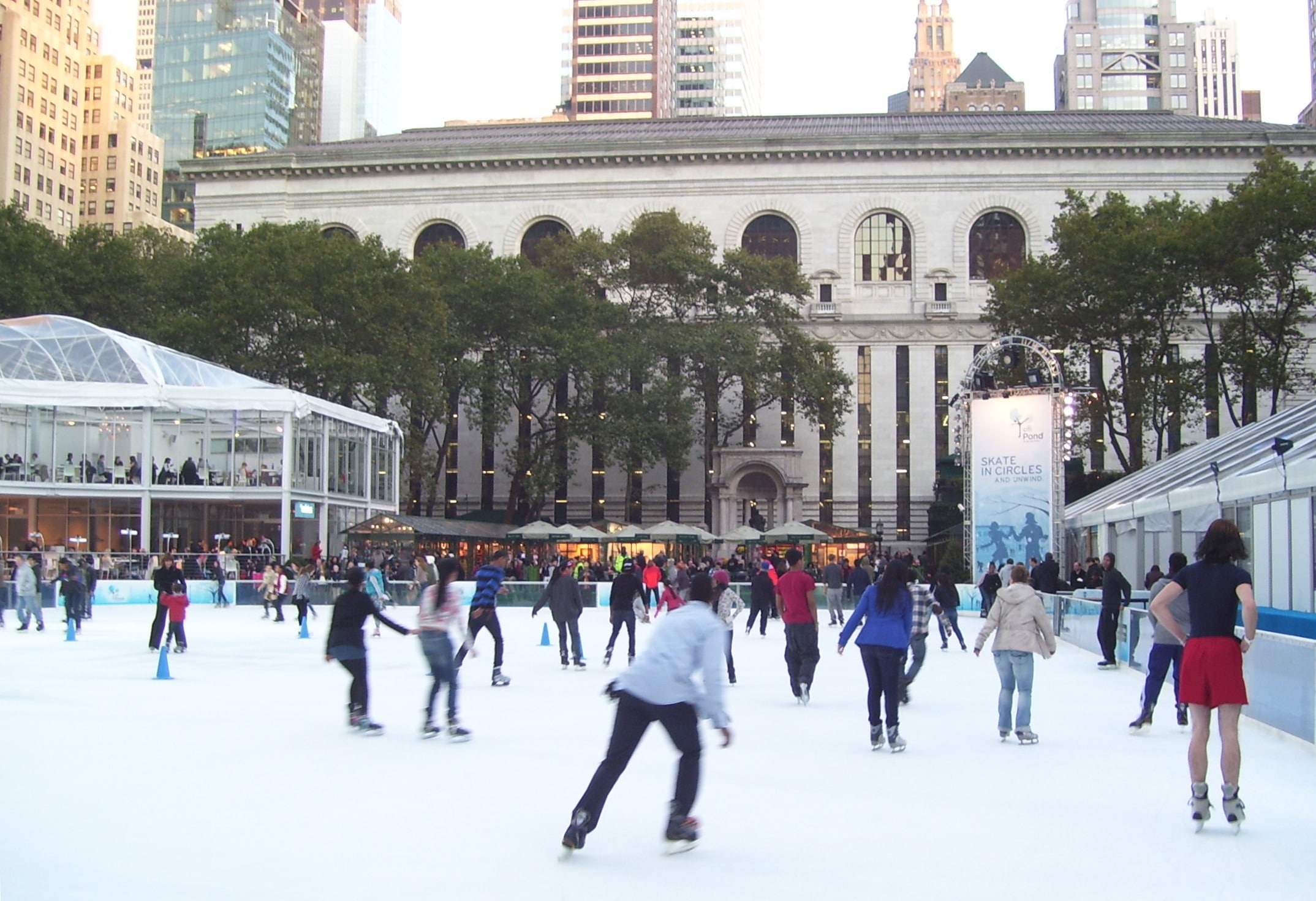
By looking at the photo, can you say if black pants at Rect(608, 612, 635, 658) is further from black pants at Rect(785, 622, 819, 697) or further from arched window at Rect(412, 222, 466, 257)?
arched window at Rect(412, 222, 466, 257)

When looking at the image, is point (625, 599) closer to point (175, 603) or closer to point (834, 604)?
point (175, 603)

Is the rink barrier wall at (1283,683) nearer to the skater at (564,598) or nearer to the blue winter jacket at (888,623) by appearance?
the blue winter jacket at (888,623)

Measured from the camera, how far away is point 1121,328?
48.3 meters

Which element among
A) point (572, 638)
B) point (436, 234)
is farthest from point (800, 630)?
point (436, 234)

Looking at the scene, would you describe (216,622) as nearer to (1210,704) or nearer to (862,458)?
(1210,704)

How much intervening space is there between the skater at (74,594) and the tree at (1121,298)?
35404mm

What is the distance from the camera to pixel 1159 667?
12.3 m

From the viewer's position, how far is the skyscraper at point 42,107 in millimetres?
101500

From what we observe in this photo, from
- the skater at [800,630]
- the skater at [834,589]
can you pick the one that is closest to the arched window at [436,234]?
the skater at [834,589]

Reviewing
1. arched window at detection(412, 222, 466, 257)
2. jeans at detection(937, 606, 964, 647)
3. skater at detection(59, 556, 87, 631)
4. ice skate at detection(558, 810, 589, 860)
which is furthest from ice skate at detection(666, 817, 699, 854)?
arched window at detection(412, 222, 466, 257)

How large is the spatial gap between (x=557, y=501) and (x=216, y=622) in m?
41.4

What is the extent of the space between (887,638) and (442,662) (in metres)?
3.98

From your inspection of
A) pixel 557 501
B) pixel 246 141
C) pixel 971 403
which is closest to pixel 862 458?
pixel 557 501

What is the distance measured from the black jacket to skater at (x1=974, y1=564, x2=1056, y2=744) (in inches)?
212
